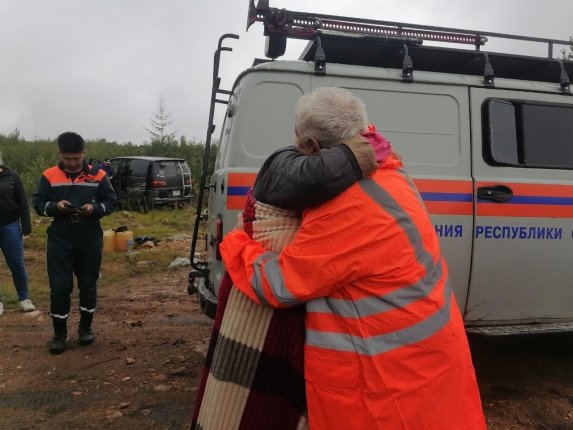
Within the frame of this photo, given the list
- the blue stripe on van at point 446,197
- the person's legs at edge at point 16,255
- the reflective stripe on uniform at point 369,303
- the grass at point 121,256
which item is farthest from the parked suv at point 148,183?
the reflective stripe on uniform at point 369,303

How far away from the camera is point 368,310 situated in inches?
58.9

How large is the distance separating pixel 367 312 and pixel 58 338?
12.4 ft

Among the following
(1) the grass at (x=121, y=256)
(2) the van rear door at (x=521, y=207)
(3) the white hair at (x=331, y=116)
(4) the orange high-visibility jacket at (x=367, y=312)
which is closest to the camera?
(4) the orange high-visibility jacket at (x=367, y=312)

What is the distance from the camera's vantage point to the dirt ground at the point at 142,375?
332 centimetres

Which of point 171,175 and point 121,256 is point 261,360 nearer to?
point 121,256

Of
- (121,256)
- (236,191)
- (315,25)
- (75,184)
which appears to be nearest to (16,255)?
(75,184)

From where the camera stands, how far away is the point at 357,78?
11.1 ft

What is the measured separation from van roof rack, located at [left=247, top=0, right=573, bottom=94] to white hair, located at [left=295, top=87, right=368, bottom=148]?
1.80 meters

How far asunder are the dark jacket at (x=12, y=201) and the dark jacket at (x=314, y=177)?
4.84 meters

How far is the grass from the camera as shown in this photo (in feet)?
22.9

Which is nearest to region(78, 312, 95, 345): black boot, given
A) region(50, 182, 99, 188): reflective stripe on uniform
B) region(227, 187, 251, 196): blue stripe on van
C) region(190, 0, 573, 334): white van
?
region(50, 182, 99, 188): reflective stripe on uniform

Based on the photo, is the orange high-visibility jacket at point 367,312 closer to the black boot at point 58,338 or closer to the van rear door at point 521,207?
the van rear door at point 521,207

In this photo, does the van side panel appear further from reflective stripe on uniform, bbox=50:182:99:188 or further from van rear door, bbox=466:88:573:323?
reflective stripe on uniform, bbox=50:182:99:188

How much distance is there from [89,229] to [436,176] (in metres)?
2.97
